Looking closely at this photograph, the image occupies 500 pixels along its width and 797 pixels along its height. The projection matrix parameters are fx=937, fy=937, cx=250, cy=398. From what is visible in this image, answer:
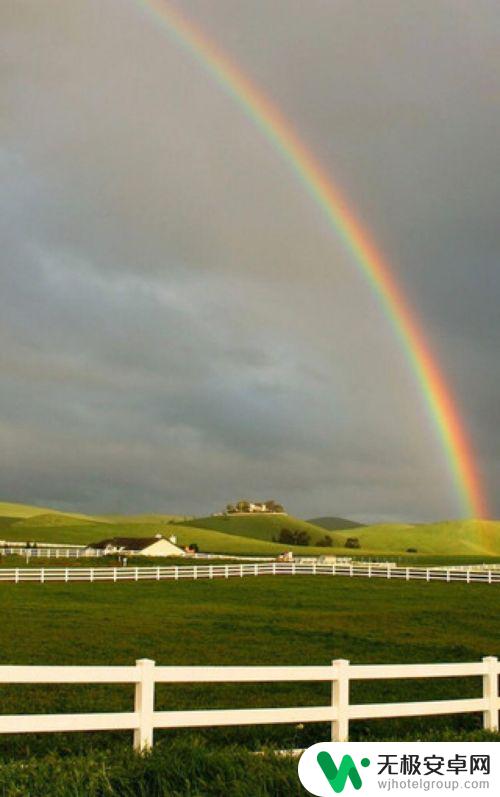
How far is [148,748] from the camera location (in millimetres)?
8836

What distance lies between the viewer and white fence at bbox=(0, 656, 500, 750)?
337 inches

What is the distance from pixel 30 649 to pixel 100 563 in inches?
Result: 2291

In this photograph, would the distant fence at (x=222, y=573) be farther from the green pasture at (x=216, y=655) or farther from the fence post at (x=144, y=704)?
the fence post at (x=144, y=704)

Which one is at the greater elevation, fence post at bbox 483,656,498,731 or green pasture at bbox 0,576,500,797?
fence post at bbox 483,656,498,731

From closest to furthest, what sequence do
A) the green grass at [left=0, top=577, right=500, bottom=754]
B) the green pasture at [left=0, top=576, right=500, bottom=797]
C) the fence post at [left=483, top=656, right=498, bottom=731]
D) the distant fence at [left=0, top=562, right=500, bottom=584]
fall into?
the green pasture at [left=0, top=576, right=500, bottom=797] < the fence post at [left=483, top=656, right=498, bottom=731] < the green grass at [left=0, top=577, right=500, bottom=754] < the distant fence at [left=0, top=562, right=500, bottom=584]

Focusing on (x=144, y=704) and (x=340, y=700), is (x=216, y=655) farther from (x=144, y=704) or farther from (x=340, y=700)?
(x=144, y=704)

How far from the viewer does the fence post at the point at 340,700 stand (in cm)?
1009

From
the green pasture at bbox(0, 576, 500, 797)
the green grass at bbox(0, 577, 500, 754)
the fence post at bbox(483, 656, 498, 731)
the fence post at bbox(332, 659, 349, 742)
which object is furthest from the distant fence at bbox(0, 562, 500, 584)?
the fence post at bbox(332, 659, 349, 742)

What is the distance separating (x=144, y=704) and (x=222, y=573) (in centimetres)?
5436

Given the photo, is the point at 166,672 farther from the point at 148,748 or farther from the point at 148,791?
the point at 148,791

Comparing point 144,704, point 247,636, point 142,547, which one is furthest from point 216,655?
point 142,547

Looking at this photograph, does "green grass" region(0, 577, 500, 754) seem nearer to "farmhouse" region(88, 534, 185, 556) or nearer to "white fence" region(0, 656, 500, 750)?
"white fence" region(0, 656, 500, 750)

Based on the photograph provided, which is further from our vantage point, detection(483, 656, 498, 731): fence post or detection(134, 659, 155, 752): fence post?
detection(483, 656, 498, 731): fence post

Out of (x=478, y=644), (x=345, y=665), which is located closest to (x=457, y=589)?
(x=478, y=644)
